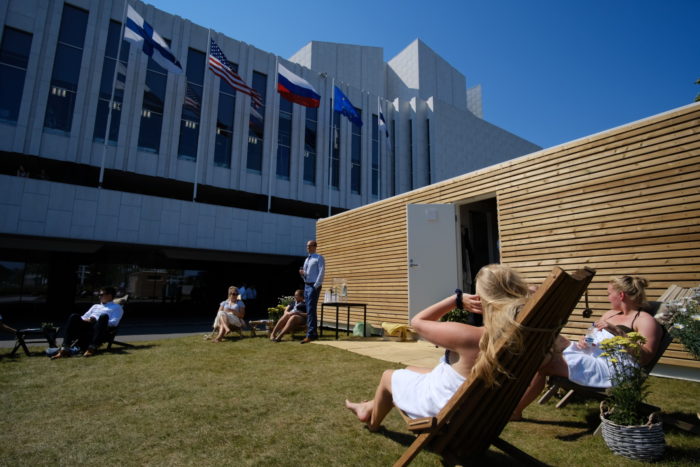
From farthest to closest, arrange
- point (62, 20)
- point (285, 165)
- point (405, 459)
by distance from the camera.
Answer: point (285, 165)
point (62, 20)
point (405, 459)

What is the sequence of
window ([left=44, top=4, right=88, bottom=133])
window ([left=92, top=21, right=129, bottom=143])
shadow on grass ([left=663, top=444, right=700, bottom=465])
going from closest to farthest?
shadow on grass ([left=663, top=444, right=700, bottom=465]) < window ([left=44, top=4, right=88, bottom=133]) < window ([left=92, top=21, right=129, bottom=143])

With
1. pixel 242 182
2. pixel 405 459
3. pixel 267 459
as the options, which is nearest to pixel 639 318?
pixel 405 459

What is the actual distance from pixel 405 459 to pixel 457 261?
5971 mm

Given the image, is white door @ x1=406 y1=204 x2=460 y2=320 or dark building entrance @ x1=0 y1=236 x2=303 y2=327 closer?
white door @ x1=406 y1=204 x2=460 y2=320

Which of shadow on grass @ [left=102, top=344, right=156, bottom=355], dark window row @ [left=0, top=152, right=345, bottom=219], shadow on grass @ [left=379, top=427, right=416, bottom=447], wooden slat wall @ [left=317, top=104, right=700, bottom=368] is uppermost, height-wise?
dark window row @ [left=0, top=152, right=345, bottom=219]

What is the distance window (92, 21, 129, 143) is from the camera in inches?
602

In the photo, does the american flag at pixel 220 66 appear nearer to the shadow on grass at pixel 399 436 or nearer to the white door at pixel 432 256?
the white door at pixel 432 256

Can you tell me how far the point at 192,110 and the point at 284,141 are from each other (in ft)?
16.2

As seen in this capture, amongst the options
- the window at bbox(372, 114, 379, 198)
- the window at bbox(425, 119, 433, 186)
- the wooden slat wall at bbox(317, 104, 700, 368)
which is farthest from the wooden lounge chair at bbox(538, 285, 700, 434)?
the window at bbox(425, 119, 433, 186)

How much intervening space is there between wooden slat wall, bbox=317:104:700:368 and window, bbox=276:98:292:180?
573 inches

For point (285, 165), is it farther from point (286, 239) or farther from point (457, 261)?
point (457, 261)

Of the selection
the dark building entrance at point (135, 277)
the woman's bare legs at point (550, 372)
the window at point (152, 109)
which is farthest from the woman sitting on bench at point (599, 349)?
the window at point (152, 109)

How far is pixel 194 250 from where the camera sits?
16.0 m

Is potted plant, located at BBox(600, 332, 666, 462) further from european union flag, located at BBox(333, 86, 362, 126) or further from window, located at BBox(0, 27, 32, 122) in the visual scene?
window, located at BBox(0, 27, 32, 122)
